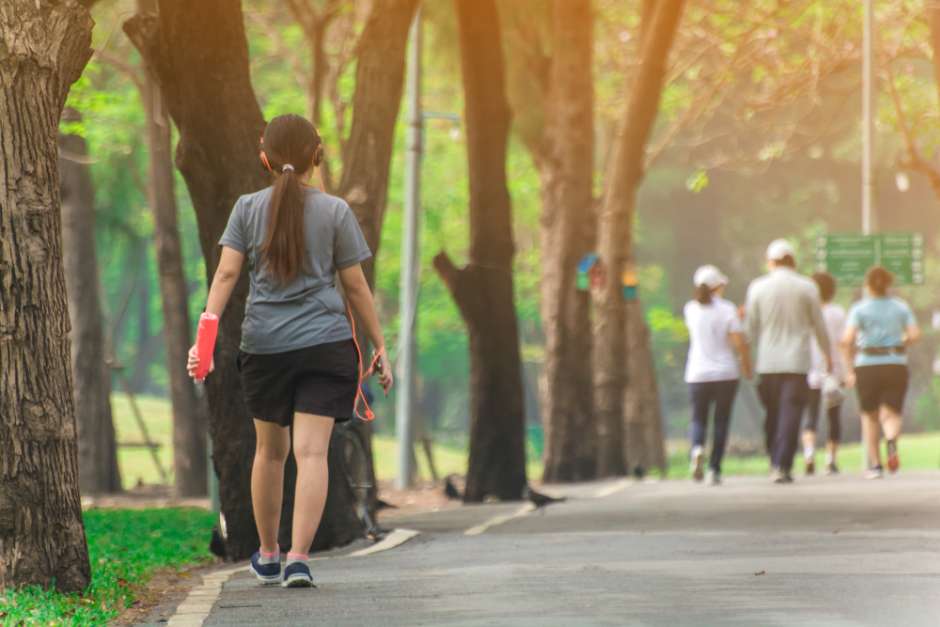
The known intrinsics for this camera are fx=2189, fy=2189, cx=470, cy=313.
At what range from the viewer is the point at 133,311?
238 ft

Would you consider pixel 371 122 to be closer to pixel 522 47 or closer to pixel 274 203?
pixel 274 203

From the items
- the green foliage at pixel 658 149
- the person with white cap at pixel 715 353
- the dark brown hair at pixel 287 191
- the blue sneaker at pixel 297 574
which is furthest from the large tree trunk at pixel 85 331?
the blue sneaker at pixel 297 574

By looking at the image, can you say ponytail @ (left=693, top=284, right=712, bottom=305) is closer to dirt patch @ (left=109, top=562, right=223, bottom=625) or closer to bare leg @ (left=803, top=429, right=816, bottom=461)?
bare leg @ (left=803, top=429, right=816, bottom=461)

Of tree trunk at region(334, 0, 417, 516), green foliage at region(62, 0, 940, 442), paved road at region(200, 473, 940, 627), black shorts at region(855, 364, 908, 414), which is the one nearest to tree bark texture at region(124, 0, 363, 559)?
paved road at region(200, 473, 940, 627)

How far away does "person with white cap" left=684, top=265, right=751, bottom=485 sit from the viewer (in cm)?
1922

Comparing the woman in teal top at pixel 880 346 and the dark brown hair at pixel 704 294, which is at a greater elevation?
the dark brown hair at pixel 704 294

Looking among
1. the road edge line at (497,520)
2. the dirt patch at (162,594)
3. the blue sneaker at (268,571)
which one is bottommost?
the road edge line at (497,520)

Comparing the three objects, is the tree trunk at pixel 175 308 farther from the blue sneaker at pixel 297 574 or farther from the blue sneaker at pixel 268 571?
the blue sneaker at pixel 297 574

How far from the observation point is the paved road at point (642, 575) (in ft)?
25.7

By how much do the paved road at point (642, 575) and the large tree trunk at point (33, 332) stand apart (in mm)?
753

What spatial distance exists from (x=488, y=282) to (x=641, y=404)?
12665 mm

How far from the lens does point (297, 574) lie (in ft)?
28.9

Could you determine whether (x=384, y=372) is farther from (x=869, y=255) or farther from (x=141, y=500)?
(x=869, y=255)

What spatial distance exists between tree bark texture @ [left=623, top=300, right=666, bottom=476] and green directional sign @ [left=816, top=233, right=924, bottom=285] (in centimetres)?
279
